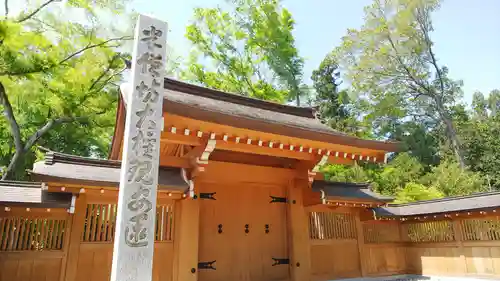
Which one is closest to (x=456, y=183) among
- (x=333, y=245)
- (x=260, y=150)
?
(x=333, y=245)

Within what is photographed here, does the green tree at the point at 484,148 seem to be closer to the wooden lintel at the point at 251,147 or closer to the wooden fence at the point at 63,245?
the wooden lintel at the point at 251,147

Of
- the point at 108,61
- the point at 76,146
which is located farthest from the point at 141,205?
the point at 76,146

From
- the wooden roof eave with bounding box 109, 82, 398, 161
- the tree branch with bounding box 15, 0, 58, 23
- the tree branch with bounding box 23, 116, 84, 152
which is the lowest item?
the wooden roof eave with bounding box 109, 82, 398, 161

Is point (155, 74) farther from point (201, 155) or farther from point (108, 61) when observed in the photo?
point (108, 61)

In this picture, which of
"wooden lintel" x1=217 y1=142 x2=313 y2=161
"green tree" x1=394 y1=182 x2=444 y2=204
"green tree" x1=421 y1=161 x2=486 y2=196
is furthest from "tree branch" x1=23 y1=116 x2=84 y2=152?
"green tree" x1=421 y1=161 x2=486 y2=196

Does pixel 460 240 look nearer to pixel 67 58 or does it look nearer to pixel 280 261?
pixel 280 261

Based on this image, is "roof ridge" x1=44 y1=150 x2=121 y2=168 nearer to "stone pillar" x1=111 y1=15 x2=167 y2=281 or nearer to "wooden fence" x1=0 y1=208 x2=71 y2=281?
"wooden fence" x1=0 y1=208 x2=71 y2=281

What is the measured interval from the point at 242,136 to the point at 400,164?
2045 centimetres

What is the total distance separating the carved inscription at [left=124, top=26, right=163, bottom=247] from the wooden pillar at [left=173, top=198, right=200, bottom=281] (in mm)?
2817

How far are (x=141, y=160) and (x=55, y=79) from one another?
43.1 feet

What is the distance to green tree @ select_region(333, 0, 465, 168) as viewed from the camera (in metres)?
23.6

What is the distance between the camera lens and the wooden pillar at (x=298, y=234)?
687 cm

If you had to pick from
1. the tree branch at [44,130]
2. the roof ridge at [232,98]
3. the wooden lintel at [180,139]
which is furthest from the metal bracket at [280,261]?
the tree branch at [44,130]

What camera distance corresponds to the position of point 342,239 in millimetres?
8133
